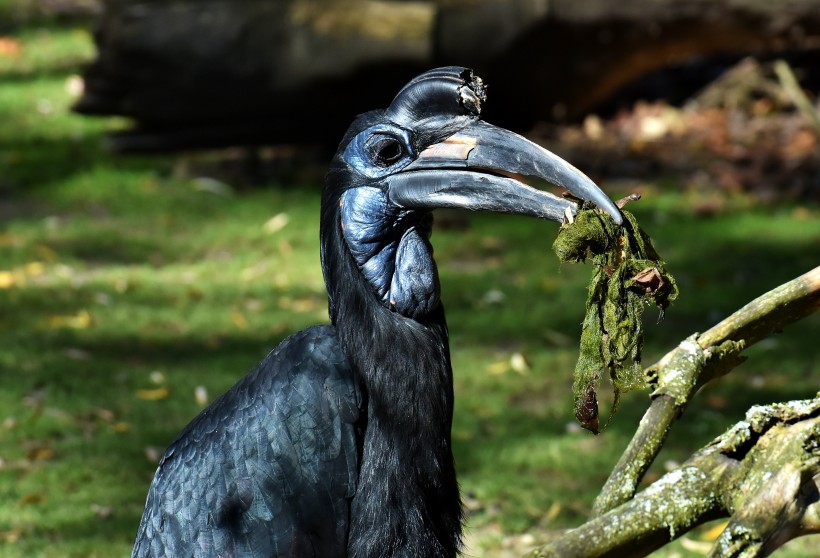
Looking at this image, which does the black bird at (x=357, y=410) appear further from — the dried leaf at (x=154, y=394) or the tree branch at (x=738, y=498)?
the dried leaf at (x=154, y=394)

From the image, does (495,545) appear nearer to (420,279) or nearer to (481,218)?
(420,279)

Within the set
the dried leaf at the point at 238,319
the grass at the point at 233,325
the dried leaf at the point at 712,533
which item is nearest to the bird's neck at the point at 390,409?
the grass at the point at 233,325

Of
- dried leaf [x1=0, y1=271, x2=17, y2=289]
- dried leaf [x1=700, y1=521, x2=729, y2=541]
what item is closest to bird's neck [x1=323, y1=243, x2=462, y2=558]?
dried leaf [x1=700, y1=521, x2=729, y2=541]

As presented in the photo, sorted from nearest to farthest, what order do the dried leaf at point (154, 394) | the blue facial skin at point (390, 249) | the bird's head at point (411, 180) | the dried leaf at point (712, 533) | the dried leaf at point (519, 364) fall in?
the bird's head at point (411, 180)
the blue facial skin at point (390, 249)
the dried leaf at point (712, 533)
the dried leaf at point (154, 394)
the dried leaf at point (519, 364)

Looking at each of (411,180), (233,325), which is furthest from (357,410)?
(233,325)

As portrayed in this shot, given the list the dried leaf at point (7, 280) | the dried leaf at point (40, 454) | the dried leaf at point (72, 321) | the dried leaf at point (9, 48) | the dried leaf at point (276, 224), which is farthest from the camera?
the dried leaf at point (9, 48)

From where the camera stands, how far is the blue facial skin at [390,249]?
323 centimetres

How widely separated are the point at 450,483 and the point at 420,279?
2.06 ft

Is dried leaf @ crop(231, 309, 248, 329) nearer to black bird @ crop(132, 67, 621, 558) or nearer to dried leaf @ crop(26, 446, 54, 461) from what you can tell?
dried leaf @ crop(26, 446, 54, 461)

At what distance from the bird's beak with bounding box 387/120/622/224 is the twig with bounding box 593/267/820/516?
2.19ft

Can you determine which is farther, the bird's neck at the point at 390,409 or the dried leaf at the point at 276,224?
the dried leaf at the point at 276,224

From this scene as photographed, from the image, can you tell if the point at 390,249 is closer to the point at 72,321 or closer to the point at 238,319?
the point at 238,319

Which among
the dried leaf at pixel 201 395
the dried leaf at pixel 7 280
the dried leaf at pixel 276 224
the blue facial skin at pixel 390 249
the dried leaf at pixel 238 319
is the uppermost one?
the blue facial skin at pixel 390 249

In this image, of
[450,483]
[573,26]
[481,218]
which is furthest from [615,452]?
[573,26]
